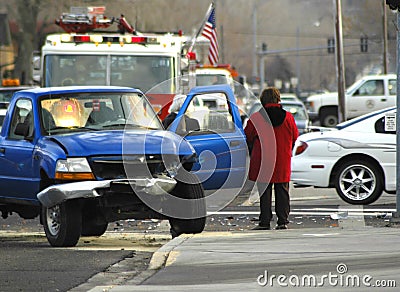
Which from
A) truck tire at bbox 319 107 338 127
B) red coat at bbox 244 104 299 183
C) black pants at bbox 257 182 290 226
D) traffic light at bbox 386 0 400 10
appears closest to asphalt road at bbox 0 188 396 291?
black pants at bbox 257 182 290 226

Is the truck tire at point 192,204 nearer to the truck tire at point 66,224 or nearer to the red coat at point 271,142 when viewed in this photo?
the truck tire at point 66,224

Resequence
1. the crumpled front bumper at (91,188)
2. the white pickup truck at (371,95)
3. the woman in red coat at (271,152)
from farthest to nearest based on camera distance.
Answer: the white pickup truck at (371,95), the woman in red coat at (271,152), the crumpled front bumper at (91,188)

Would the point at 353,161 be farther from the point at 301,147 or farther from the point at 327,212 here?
the point at 327,212

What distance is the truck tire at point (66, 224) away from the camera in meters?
11.4

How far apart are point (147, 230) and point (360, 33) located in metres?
54.3

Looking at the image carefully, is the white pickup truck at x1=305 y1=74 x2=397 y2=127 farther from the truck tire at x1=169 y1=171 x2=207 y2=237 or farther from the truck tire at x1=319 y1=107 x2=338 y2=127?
the truck tire at x1=169 y1=171 x2=207 y2=237

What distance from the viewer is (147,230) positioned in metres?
13.8

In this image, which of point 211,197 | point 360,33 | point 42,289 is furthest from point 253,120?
point 360,33

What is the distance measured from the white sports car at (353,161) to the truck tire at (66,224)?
579 centimetres

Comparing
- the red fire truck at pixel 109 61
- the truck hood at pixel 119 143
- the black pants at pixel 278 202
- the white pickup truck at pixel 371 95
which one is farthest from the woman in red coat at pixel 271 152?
the white pickup truck at pixel 371 95

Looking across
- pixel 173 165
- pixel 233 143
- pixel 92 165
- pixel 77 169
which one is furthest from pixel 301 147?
pixel 77 169

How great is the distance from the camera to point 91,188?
1103 centimetres

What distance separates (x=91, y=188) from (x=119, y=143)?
0.70 metres

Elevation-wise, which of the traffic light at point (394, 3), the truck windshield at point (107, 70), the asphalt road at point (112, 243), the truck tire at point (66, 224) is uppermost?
the traffic light at point (394, 3)
